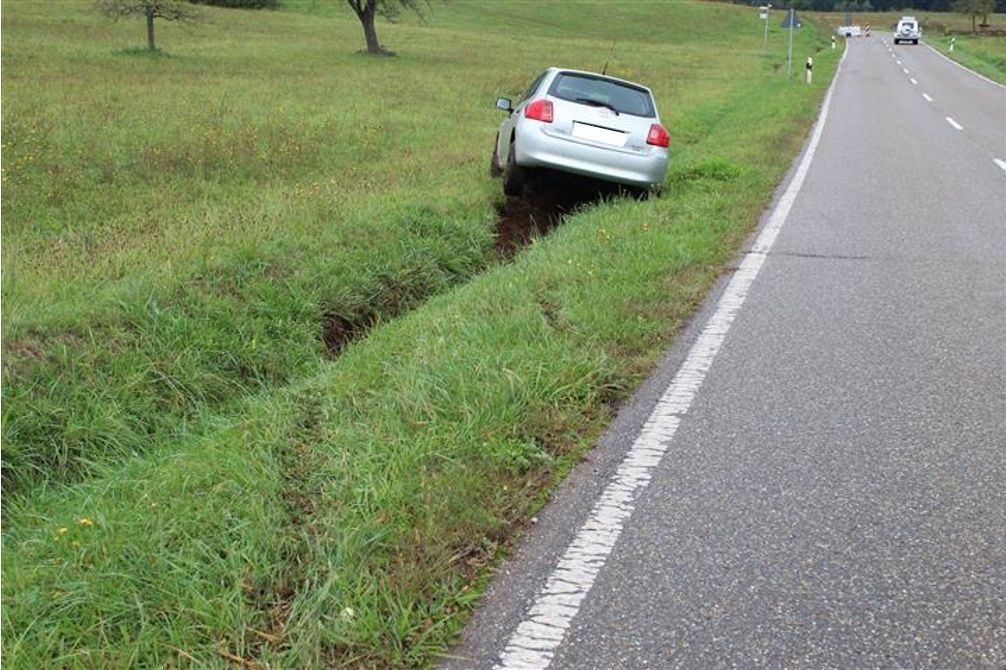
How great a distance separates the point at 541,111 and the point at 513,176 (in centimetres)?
70

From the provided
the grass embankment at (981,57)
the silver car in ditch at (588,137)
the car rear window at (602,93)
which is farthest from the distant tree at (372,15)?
the silver car in ditch at (588,137)

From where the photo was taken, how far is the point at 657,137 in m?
8.90

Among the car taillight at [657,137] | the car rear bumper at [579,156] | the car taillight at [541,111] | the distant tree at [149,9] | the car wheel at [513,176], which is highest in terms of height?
the distant tree at [149,9]

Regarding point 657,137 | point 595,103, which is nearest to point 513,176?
point 595,103

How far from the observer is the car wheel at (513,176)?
894 centimetres

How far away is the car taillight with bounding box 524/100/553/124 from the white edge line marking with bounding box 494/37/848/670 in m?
3.54

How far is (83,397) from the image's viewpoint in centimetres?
456

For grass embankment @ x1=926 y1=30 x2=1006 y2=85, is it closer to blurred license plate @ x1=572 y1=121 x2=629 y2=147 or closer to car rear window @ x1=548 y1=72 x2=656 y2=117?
car rear window @ x1=548 y1=72 x2=656 y2=117

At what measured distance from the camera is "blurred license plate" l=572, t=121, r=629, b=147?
8719 mm

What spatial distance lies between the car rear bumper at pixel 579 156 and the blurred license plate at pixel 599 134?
0.16ft

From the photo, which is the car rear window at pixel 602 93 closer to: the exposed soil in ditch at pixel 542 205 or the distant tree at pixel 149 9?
the exposed soil in ditch at pixel 542 205

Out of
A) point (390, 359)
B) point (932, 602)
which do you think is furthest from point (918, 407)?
point (390, 359)

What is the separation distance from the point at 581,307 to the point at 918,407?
1900 mm

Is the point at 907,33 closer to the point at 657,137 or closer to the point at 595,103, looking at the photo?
the point at 657,137
